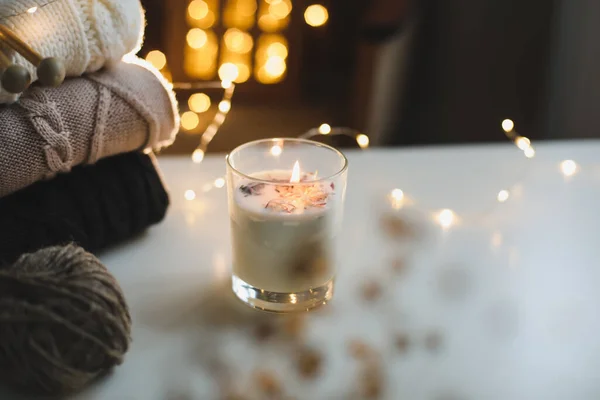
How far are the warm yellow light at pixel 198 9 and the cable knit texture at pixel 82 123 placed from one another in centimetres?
93

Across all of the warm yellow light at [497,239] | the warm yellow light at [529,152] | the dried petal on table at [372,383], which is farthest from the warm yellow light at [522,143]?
the dried petal on table at [372,383]

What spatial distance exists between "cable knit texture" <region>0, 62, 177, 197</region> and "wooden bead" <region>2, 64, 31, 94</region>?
0.22 ft

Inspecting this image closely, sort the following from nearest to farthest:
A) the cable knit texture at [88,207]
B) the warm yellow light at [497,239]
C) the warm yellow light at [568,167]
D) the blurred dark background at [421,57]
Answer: the cable knit texture at [88,207] → the warm yellow light at [497,239] → the warm yellow light at [568,167] → the blurred dark background at [421,57]

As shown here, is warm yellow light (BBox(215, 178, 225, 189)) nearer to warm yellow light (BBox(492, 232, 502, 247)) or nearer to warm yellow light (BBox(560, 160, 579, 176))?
warm yellow light (BBox(492, 232, 502, 247))

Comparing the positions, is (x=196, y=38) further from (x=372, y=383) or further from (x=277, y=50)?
(x=372, y=383)

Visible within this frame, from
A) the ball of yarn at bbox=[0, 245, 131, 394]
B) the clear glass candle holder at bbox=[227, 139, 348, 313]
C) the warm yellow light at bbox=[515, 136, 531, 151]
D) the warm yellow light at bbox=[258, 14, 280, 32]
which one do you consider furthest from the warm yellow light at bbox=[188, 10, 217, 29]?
the ball of yarn at bbox=[0, 245, 131, 394]

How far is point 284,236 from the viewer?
51 cm

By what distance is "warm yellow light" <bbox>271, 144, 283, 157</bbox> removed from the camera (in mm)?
615

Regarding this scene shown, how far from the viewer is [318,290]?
549 mm

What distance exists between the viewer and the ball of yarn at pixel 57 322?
416mm

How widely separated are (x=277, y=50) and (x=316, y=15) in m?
0.12

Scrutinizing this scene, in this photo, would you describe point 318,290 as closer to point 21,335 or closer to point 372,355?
point 372,355

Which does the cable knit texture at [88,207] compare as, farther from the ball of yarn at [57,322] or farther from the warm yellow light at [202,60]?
the warm yellow light at [202,60]

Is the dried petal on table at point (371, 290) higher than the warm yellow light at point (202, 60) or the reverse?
higher
